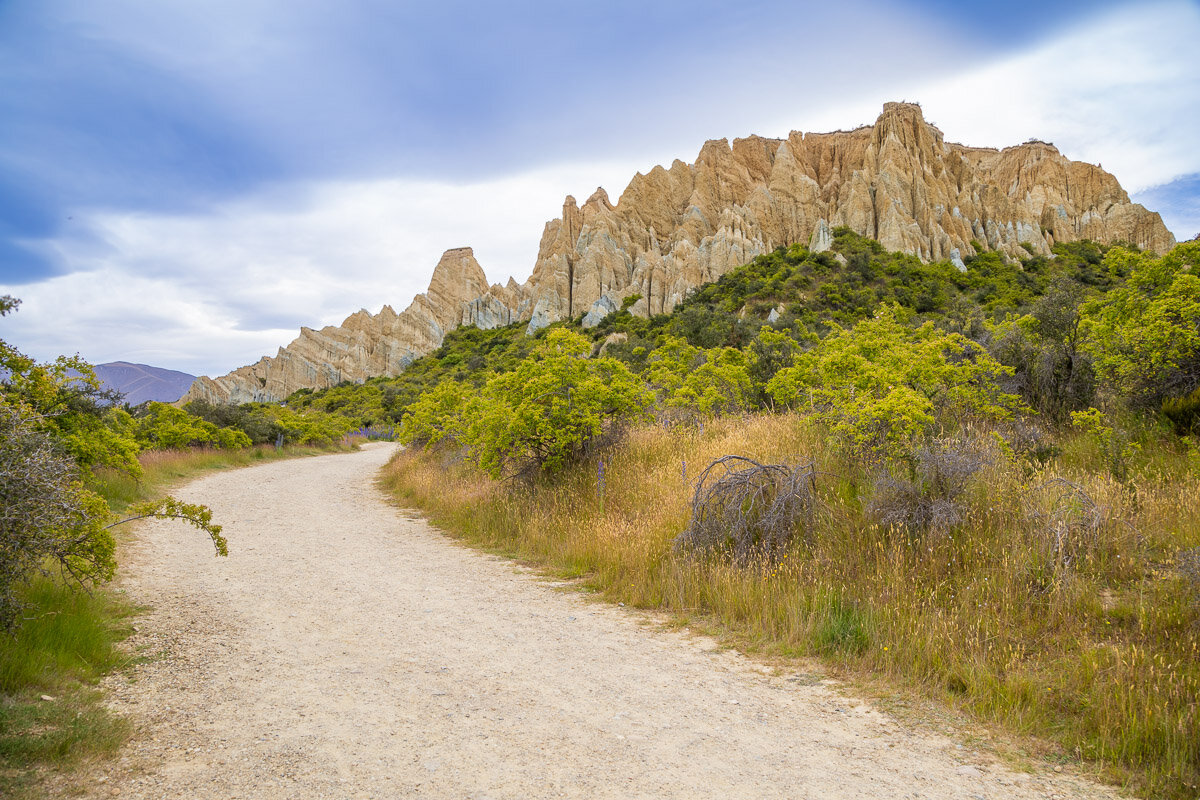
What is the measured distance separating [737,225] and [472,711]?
77.6 m

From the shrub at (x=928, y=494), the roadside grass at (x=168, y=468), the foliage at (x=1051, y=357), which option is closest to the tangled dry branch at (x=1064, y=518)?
the shrub at (x=928, y=494)

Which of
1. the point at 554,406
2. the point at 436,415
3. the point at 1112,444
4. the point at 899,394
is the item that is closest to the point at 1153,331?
the point at 1112,444

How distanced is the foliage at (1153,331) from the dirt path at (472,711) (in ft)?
23.5

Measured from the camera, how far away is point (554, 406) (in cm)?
1033

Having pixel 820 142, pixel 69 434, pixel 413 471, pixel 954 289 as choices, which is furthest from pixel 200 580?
pixel 820 142

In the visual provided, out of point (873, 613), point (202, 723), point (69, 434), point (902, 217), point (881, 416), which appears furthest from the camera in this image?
point (902, 217)

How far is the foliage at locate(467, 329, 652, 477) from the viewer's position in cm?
1012

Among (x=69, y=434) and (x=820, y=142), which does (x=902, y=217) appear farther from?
(x=69, y=434)

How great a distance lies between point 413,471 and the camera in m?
16.8

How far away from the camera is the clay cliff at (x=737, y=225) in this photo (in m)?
69.9

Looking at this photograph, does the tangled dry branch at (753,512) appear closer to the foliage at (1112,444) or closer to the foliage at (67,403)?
the foliage at (1112,444)

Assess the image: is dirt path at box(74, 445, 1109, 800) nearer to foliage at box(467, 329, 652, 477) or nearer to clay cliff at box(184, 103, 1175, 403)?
foliage at box(467, 329, 652, 477)

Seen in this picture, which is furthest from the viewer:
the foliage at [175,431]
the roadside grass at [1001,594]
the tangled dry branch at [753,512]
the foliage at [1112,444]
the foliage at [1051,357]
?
the foliage at [175,431]

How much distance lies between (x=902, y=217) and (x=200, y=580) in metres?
72.7
